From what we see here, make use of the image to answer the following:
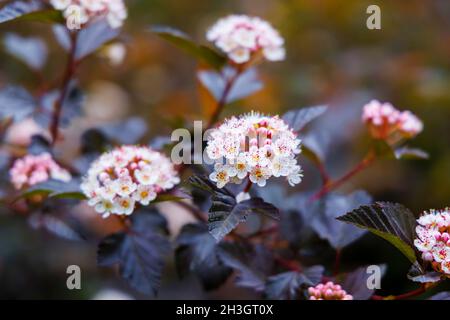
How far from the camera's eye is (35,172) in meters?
1.13

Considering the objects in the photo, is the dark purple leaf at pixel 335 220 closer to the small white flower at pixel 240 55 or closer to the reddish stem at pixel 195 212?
the reddish stem at pixel 195 212

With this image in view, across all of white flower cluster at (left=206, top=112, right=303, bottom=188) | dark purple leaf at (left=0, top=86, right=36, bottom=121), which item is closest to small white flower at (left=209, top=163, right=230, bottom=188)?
white flower cluster at (left=206, top=112, right=303, bottom=188)

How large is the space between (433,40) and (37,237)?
1.92 metres

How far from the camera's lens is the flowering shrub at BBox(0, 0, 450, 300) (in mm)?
875

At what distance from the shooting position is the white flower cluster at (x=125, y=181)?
0.93 metres

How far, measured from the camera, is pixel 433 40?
2.62 metres

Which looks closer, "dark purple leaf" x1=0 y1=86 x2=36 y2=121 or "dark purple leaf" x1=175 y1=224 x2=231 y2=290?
"dark purple leaf" x1=175 y1=224 x2=231 y2=290

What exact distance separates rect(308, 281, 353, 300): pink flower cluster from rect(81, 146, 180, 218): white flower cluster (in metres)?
0.30

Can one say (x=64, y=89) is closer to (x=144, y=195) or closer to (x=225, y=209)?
(x=144, y=195)

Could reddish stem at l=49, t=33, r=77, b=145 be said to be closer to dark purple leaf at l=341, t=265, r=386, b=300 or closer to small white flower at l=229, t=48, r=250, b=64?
small white flower at l=229, t=48, r=250, b=64

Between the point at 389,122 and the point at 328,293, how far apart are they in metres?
0.44

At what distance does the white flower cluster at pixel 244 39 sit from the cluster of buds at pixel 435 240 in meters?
0.48

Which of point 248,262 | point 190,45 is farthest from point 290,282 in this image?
point 190,45
